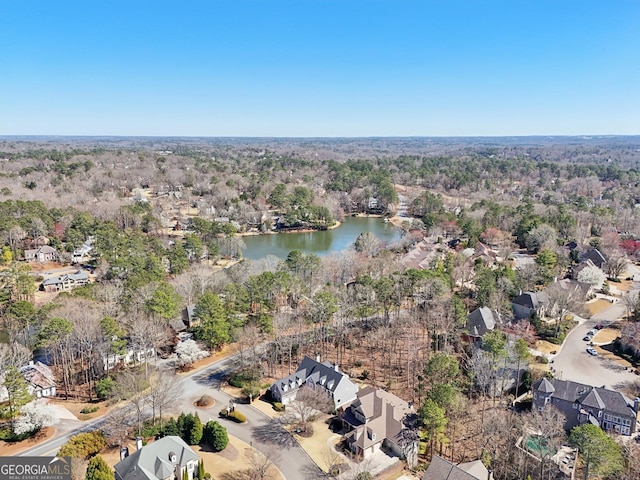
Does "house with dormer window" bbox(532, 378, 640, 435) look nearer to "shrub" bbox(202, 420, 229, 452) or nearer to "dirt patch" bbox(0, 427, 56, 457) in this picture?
"shrub" bbox(202, 420, 229, 452)

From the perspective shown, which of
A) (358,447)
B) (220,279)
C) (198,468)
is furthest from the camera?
(220,279)

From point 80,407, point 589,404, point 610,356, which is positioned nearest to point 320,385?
point 80,407

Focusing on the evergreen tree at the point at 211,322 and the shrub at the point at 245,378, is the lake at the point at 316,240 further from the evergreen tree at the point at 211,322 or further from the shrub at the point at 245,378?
the shrub at the point at 245,378

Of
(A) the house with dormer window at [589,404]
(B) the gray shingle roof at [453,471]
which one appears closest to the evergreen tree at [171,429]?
(B) the gray shingle roof at [453,471]

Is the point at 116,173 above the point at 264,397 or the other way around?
above

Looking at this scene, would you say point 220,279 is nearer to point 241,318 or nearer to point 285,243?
point 241,318

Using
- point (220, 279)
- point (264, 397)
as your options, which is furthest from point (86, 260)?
point (264, 397)
